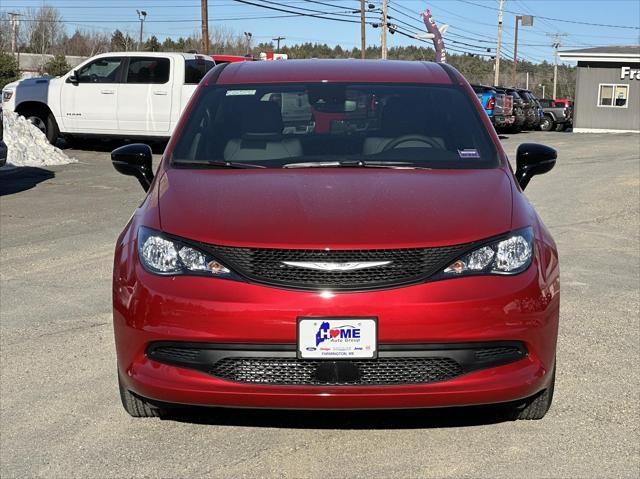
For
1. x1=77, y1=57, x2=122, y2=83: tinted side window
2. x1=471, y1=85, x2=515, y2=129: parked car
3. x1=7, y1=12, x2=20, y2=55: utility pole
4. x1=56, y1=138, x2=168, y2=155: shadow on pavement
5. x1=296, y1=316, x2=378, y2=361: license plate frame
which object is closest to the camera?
x1=296, y1=316, x2=378, y2=361: license plate frame

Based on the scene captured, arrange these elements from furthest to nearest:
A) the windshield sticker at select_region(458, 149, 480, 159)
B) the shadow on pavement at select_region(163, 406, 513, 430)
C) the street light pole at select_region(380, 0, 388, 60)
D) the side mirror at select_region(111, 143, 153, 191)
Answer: the street light pole at select_region(380, 0, 388, 60) < the side mirror at select_region(111, 143, 153, 191) < the windshield sticker at select_region(458, 149, 480, 159) < the shadow on pavement at select_region(163, 406, 513, 430)

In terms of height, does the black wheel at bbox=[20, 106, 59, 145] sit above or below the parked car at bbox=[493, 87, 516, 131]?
above

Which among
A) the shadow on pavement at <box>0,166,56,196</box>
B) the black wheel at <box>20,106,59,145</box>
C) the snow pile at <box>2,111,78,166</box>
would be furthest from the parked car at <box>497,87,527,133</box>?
the shadow on pavement at <box>0,166,56,196</box>

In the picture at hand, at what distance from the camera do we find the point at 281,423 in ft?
14.0

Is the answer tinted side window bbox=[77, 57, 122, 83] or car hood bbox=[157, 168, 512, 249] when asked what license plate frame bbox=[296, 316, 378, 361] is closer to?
car hood bbox=[157, 168, 512, 249]

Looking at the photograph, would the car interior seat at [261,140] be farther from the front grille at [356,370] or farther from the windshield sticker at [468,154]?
the front grille at [356,370]

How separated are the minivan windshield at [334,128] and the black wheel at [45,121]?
1533cm

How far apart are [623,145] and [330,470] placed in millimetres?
27503

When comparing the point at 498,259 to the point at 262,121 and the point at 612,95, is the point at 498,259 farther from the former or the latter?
the point at 612,95

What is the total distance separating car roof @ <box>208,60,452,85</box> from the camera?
5.23 metres

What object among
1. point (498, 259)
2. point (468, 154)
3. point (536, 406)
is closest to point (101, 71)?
point (468, 154)

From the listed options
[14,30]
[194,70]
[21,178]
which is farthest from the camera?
[14,30]

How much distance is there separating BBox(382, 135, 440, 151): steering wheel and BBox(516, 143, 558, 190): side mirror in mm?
514

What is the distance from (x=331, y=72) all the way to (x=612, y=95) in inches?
1601
